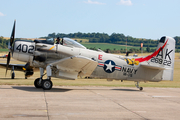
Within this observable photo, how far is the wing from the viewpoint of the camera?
1284 centimetres

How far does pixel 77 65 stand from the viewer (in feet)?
43.6

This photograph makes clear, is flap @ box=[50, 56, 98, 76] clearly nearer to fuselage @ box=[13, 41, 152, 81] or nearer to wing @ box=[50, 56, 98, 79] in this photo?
wing @ box=[50, 56, 98, 79]

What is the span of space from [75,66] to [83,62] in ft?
2.04

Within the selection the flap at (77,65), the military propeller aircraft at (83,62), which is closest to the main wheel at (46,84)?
the military propeller aircraft at (83,62)

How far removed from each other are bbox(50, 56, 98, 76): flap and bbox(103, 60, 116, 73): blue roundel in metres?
0.86

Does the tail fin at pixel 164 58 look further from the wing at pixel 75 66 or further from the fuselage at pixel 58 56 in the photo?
the wing at pixel 75 66

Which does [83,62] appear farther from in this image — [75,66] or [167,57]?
[167,57]

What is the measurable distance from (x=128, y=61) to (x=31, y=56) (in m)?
5.69

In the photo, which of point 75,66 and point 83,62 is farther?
point 75,66

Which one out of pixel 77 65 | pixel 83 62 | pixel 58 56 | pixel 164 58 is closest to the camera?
pixel 83 62

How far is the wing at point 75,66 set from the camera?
12.8m

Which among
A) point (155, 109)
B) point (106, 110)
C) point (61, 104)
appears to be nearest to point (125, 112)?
point (106, 110)

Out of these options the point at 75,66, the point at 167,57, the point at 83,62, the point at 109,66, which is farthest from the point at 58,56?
the point at 167,57

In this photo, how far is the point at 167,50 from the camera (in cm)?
1512
